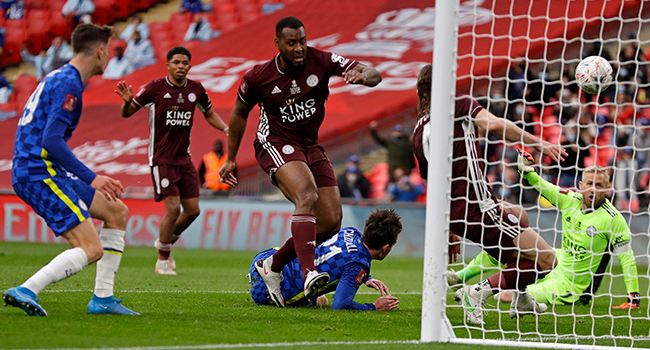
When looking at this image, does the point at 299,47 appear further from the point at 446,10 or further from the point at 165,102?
the point at 165,102

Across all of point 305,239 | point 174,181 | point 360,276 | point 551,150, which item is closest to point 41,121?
point 305,239

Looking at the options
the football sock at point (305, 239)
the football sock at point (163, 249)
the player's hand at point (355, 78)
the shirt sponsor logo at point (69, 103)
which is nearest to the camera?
the shirt sponsor logo at point (69, 103)

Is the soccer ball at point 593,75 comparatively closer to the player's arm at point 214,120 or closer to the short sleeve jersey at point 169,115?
the player's arm at point 214,120

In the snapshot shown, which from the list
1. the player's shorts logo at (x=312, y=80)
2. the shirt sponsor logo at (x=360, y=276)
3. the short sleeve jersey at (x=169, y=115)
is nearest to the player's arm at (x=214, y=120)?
the short sleeve jersey at (x=169, y=115)

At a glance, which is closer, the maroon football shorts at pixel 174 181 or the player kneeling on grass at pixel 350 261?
the player kneeling on grass at pixel 350 261

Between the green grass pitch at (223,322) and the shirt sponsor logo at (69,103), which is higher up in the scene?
the shirt sponsor logo at (69,103)

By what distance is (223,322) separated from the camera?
4.84 meters

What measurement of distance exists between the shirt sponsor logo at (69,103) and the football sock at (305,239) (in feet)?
5.93

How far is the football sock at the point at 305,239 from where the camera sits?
5.35 metres

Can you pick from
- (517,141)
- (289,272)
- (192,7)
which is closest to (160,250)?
(289,272)

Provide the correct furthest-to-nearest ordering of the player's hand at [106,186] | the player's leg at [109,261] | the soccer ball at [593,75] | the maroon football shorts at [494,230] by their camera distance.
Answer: the soccer ball at [593,75] < the maroon football shorts at [494,230] < the player's leg at [109,261] < the player's hand at [106,186]

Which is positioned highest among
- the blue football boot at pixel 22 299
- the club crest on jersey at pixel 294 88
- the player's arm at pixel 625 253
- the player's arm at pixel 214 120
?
the club crest on jersey at pixel 294 88

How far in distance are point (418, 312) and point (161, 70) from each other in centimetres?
1843

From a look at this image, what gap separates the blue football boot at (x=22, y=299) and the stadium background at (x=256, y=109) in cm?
977
